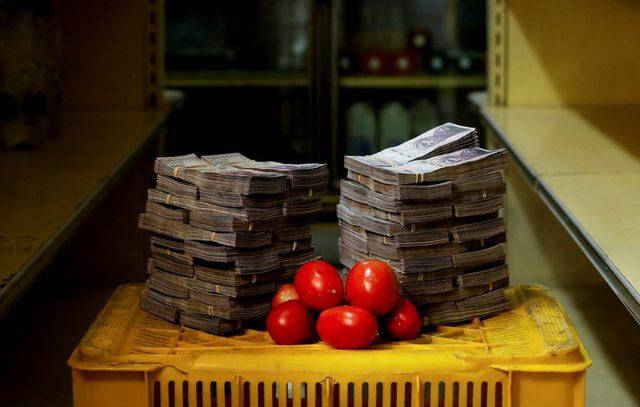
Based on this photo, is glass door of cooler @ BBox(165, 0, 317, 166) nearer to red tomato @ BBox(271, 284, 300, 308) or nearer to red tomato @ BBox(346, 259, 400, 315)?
red tomato @ BBox(271, 284, 300, 308)

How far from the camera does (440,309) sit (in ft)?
6.71

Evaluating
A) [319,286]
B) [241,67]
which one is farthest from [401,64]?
[319,286]

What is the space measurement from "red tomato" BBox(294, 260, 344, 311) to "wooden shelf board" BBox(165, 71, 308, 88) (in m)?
3.39

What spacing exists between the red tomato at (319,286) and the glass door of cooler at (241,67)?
351 cm

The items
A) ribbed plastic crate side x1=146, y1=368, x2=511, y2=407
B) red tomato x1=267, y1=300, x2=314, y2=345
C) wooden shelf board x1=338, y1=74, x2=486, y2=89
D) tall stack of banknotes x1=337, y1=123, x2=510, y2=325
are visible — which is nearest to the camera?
ribbed plastic crate side x1=146, y1=368, x2=511, y2=407

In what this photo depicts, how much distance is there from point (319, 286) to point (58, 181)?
104 cm

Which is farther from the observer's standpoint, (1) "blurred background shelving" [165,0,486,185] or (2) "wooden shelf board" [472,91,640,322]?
(1) "blurred background shelving" [165,0,486,185]

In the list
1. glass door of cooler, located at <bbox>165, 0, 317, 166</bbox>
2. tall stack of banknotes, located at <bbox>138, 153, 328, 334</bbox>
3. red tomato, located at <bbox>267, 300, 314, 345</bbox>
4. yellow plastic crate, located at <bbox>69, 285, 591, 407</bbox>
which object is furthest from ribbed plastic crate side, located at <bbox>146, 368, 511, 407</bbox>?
glass door of cooler, located at <bbox>165, 0, 317, 166</bbox>

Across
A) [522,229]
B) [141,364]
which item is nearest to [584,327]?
[522,229]

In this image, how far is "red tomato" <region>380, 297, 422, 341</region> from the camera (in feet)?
6.30

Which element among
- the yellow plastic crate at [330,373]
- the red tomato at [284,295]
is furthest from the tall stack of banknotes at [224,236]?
the yellow plastic crate at [330,373]

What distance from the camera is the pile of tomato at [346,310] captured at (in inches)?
72.6

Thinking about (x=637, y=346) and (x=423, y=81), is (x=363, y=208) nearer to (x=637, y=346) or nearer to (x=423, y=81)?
(x=637, y=346)

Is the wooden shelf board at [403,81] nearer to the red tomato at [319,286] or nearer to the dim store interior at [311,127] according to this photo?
the dim store interior at [311,127]
